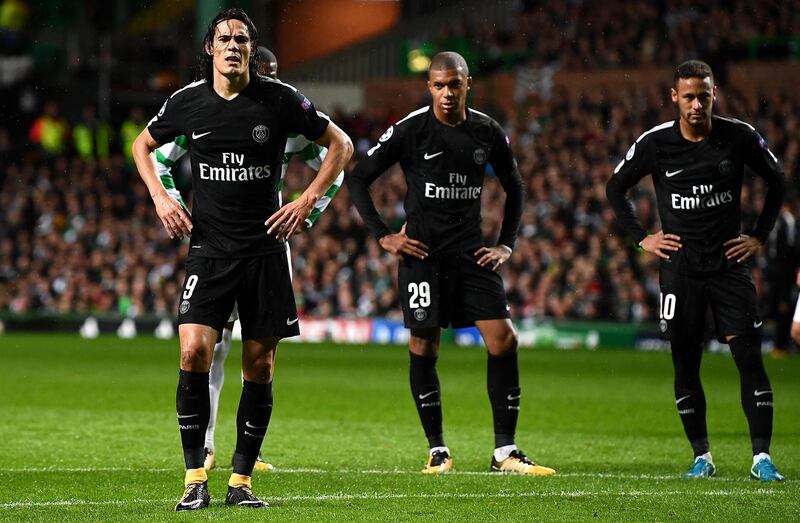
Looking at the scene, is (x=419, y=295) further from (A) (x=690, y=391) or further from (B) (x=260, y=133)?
(B) (x=260, y=133)

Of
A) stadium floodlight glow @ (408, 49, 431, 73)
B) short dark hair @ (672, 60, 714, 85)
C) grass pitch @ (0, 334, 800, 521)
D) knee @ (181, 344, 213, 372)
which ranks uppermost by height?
stadium floodlight glow @ (408, 49, 431, 73)

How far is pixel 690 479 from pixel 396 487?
1.70m

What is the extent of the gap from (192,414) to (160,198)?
1.09 meters

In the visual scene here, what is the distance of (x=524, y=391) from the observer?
15570 millimetres

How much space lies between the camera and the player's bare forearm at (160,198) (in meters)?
7.26

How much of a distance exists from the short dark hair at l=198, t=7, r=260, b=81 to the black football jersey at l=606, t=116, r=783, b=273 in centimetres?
270

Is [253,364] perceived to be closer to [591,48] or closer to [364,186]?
[364,186]

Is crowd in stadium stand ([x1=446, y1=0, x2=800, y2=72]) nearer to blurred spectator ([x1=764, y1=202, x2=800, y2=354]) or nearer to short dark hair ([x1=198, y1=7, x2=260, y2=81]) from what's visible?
blurred spectator ([x1=764, y1=202, x2=800, y2=354])

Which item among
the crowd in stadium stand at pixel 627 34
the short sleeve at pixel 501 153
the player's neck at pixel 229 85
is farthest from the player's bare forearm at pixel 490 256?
the crowd in stadium stand at pixel 627 34

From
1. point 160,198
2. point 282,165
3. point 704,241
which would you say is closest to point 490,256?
point 704,241

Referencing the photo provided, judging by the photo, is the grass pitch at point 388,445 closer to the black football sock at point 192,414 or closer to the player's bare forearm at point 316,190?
the black football sock at point 192,414

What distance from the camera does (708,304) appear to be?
883 centimetres

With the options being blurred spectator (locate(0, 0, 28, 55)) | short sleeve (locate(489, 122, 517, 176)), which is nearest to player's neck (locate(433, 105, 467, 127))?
short sleeve (locate(489, 122, 517, 176))

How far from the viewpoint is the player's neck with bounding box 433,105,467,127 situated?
9.06 metres
